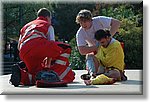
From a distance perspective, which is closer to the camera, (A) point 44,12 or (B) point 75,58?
(A) point 44,12

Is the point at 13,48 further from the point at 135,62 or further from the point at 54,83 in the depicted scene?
the point at 135,62

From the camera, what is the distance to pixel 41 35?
3709 millimetres

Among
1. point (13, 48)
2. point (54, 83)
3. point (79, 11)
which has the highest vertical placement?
point (79, 11)

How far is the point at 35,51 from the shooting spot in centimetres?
370

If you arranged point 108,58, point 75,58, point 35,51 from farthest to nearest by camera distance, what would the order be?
1. point 75,58
2. point 108,58
3. point 35,51

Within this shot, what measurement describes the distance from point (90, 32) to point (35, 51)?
1.53ft

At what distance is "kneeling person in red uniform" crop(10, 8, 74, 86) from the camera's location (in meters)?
3.67

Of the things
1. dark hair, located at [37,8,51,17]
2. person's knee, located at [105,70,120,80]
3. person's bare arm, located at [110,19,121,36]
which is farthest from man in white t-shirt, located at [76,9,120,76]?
dark hair, located at [37,8,51,17]

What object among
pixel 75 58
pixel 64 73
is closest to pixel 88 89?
pixel 64 73

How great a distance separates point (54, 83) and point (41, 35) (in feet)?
1.21

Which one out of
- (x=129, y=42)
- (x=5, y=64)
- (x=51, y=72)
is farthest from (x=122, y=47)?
(x=5, y=64)

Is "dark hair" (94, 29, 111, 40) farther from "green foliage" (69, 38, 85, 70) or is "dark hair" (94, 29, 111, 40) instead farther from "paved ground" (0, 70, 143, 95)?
"paved ground" (0, 70, 143, 95)

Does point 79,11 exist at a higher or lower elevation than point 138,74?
higher

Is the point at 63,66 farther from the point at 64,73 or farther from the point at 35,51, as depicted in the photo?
the point at 35,51
